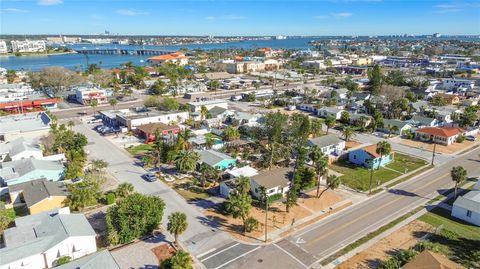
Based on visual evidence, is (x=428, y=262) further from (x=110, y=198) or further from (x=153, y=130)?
(x=153, y=130)

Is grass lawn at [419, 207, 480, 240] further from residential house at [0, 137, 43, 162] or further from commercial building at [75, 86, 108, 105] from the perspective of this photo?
commercial building at [75, 86, 108, 105]

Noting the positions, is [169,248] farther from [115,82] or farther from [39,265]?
[115,82]

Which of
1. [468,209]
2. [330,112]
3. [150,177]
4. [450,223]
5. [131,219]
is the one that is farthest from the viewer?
[330,112]

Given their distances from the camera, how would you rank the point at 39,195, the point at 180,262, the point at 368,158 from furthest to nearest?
the point at 368,158, the point at 39,195, the point at 180,262

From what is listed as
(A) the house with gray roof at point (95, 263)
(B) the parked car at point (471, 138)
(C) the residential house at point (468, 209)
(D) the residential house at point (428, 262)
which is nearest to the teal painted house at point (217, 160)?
(A) the house with gray roof at point (95, 263)

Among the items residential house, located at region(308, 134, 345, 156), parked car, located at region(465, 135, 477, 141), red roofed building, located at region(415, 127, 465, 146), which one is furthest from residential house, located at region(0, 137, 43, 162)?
parked car, located at region(465, 135, 477, 141)

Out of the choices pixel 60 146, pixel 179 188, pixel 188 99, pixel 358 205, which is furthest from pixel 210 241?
pixel 188 99

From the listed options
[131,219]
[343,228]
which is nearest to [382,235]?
[343,228]
